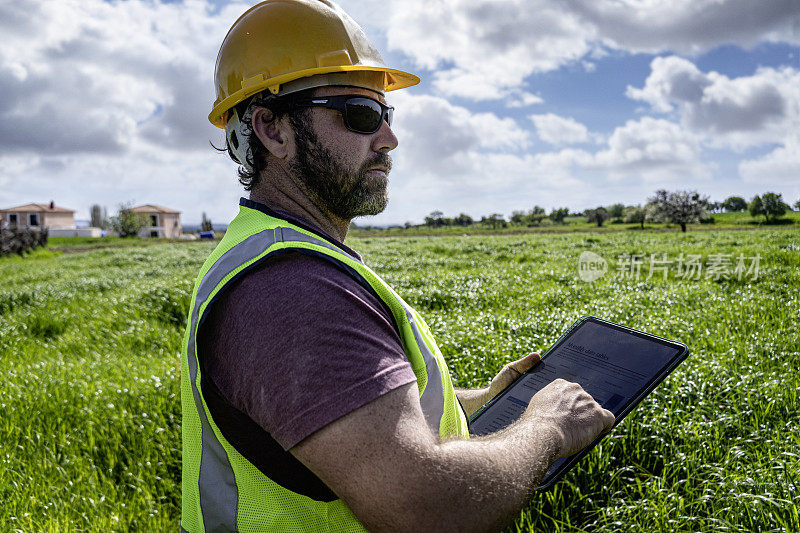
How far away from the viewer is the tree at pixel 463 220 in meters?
110

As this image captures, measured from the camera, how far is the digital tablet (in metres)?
1.90

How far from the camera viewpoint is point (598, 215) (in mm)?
103562

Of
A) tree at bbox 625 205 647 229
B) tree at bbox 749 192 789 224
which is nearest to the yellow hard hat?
tree at bbox 625 205 647 229

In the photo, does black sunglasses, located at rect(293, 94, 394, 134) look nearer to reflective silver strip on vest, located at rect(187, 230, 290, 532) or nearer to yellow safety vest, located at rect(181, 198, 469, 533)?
yellow safety vest, located at rect(181, 198, 469, 533)

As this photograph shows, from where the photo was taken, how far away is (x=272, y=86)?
5.94ft

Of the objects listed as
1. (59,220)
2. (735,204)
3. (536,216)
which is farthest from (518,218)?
(59,220)

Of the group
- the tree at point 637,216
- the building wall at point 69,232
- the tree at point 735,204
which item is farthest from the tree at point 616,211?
the building wall at point 69,232

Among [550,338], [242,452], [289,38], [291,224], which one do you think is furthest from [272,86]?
[550,338]

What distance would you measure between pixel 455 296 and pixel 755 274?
19.1 ft

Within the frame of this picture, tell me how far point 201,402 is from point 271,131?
92 cm

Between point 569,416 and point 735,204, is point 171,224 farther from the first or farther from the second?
point 735,204

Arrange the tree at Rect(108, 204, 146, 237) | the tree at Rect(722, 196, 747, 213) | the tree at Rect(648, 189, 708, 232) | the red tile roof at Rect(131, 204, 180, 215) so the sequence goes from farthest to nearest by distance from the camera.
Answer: the tree at Rect(722, 196, 747, 213)
the red tile roof at Rect(131, 204, 180, 215)
the tree at Rect(108, 204, 146, 237)
the tree at Rect(648, 189, 708, 232)

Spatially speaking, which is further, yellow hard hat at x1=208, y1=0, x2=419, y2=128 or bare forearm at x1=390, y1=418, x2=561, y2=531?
yellow hard hat at x1=208, y1=0, x2=419, y2=128

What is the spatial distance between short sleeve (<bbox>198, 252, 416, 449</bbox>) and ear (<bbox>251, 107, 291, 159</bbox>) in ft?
2.07
